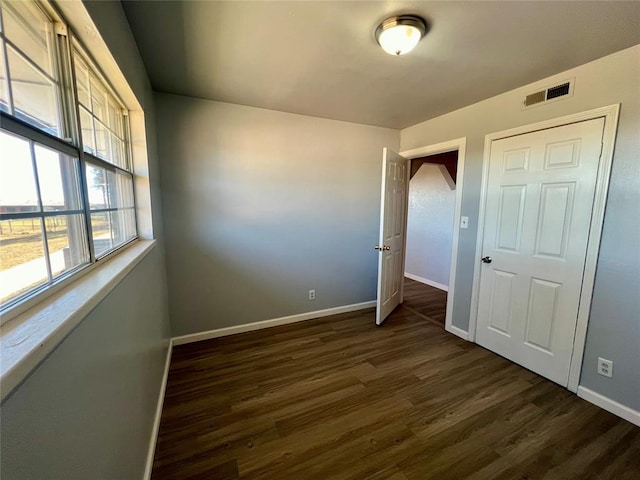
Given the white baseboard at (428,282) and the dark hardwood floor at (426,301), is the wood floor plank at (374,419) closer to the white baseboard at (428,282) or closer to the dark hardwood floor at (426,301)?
the dark hardwood floor at (426,301)

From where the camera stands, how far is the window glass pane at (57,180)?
74 centimetres

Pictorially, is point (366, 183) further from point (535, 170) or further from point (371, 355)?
point (371, 355)

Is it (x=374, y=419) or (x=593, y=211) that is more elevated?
(x=593, y=211)

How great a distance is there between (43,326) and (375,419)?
1811 millimetres

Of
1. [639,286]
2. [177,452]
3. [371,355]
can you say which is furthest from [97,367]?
[639,286]

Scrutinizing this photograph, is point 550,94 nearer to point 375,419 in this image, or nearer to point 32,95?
point 375,419

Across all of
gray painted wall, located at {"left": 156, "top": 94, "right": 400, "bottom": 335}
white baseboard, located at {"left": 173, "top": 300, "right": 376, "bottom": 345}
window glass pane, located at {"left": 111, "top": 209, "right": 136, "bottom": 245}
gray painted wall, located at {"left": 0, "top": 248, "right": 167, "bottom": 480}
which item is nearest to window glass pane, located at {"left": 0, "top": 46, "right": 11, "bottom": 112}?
gray painted wall, located at {"left": 0, "top": 248, "right": 167, "bottom": 480}

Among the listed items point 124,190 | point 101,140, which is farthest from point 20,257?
point 124,190

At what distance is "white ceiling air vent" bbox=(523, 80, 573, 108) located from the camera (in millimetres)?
1905

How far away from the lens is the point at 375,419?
171 centimetres

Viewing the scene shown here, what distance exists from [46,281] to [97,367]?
28 cm

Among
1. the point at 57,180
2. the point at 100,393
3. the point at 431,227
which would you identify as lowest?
the point at 100,393

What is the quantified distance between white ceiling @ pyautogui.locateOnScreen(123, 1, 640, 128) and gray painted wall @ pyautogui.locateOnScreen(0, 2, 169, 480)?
320 mm

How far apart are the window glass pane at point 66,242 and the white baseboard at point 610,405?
10.2 ft
